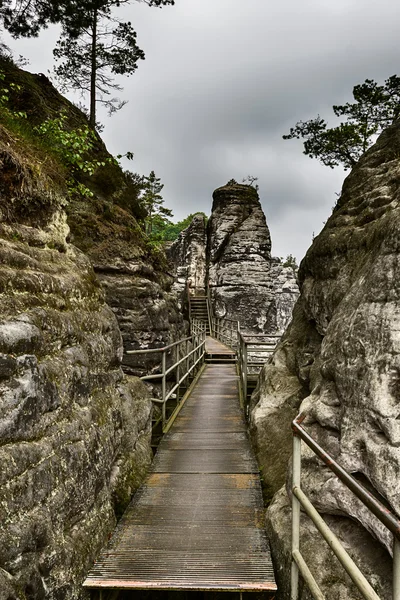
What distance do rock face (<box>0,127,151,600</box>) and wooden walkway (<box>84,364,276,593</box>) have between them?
0.79 ft

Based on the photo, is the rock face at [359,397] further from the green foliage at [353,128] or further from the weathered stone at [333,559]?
the green foliage at [353,128]

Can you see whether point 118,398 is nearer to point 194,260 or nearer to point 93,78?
point 93,78

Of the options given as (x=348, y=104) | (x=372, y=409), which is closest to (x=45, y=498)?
(x=372, y=409)

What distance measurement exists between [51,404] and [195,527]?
1947 millimetres

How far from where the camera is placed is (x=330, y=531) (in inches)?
80.1

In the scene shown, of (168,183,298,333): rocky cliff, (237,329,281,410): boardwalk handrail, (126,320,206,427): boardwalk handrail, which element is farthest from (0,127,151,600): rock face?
(168,183,298,333): rocky cliff

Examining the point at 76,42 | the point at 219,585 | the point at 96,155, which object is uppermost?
the point at 76,42

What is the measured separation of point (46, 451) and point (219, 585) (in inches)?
65.0

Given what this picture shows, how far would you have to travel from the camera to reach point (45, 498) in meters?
2.69

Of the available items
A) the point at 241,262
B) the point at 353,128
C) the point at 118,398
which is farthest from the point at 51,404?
the point at 241,262

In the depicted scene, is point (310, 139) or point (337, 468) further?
point (310, 139)

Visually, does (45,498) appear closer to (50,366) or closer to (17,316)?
(50,366)

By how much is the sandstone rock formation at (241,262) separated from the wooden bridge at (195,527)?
58.9 ft

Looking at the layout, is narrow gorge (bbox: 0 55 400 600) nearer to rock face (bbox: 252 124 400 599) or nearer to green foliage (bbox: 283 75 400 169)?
rock face (bbox: 252 124 400 599)
